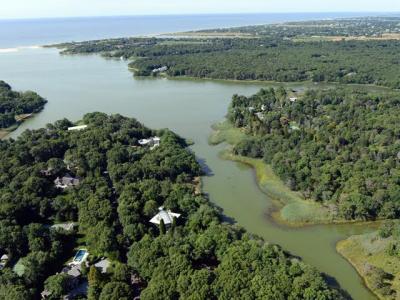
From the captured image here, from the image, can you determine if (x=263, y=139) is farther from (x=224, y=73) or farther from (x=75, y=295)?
(x=224, y=73)

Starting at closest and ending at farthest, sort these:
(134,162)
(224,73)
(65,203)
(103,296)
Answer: (103,296), (65,203), (134,162), (224,73)

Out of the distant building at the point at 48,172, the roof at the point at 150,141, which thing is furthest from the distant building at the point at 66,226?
the roof at the point at 150,141

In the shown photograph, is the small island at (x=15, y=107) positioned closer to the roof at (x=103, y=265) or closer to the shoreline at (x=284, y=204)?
the shoreline at (x=284, y=204)

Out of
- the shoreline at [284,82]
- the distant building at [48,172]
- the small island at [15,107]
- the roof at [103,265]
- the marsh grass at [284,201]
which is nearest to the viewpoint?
the roof at [103,265]

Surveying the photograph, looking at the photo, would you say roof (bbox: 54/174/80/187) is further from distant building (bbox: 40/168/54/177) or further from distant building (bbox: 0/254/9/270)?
distant building (bbox: 0/254/9/270)

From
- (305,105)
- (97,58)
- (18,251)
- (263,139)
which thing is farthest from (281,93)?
(97,58)

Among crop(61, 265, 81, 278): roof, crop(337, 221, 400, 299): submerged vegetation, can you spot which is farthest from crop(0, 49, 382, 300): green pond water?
crop(61, 265, 81, 278): roof
